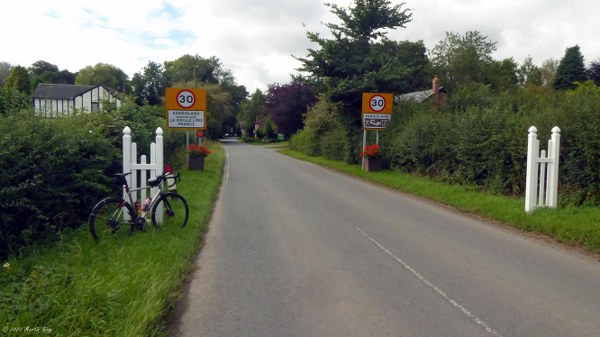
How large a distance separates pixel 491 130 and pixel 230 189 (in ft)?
26.5

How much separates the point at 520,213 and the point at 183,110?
47.4 ft

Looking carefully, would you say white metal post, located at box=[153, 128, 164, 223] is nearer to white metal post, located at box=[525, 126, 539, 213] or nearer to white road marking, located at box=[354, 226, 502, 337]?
white road marking, located at box=[354, 226, 502, 337]

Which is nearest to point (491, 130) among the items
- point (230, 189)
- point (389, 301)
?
point (230, 189)

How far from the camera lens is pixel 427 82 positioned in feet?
177

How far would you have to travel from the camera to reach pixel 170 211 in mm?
8805

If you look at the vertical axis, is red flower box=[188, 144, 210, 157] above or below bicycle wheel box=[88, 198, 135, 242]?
above

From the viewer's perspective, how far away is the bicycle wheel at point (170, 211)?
836 centimetres

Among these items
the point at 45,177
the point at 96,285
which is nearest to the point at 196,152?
the point at 45,177

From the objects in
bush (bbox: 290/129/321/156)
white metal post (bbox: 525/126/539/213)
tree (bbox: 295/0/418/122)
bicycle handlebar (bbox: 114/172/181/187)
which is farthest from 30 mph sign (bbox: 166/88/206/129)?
bush (bbox: 290/129/321/156)

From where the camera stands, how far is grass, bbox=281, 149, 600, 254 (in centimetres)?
793

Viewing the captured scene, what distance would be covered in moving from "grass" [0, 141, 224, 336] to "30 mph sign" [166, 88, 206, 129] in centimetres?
1282

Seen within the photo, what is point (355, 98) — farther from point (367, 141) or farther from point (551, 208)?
point (551, 208)

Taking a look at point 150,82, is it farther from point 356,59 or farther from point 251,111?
point 356,59

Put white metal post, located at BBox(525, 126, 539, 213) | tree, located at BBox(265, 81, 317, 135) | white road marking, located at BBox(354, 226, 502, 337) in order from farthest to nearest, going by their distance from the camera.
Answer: tree, located at BBox(265, 81, 317, 135) → white metal post, located at BBox(525, 126, 539, 213) → white road marking, located at BBox(354, 226, 502, 337)
